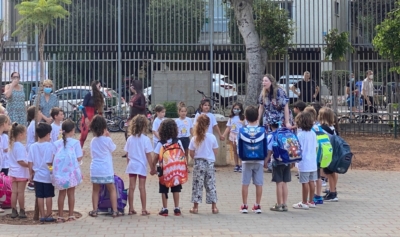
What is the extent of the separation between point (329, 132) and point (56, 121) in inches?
179

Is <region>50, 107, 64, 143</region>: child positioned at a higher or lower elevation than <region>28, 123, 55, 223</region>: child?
higher

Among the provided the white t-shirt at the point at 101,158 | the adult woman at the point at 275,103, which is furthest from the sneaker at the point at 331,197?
the white t-shirt at the point at 101,158

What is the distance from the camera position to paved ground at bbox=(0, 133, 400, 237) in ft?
27.2

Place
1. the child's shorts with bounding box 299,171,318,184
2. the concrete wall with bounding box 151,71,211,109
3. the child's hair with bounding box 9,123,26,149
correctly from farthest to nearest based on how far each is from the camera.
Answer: the concrete wall with bounding box 151,71,211,109 → the child's shorts with bounding box 299,171,318,184 → the child's hair with bounding box 9,123,26,149

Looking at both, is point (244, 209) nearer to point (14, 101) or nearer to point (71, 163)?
point (71, 163)

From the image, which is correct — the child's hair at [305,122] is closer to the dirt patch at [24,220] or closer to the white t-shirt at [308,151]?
the white t-shirt at [308,151]

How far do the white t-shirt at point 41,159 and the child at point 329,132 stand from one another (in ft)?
14.5

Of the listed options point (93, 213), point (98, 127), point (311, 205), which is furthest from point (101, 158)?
point (311, 205)

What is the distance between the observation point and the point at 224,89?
20562 millimetres

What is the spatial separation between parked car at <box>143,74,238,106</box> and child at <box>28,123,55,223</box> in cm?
1195

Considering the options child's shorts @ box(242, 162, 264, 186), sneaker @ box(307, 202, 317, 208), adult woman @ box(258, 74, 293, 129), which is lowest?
sneaker @ box(307, 202, 317, 208)

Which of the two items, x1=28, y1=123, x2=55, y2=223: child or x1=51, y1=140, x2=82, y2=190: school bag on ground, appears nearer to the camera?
x1=51, y1=140, x2=82, y2=190: school bag on ground

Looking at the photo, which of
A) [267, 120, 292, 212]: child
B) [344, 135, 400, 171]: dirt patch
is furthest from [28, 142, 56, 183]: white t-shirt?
[344, 135, 400, 171]: dirt patch

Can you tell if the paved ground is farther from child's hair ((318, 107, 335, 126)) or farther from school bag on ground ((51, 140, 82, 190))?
child's hair ((318, 107, 335, 126))
